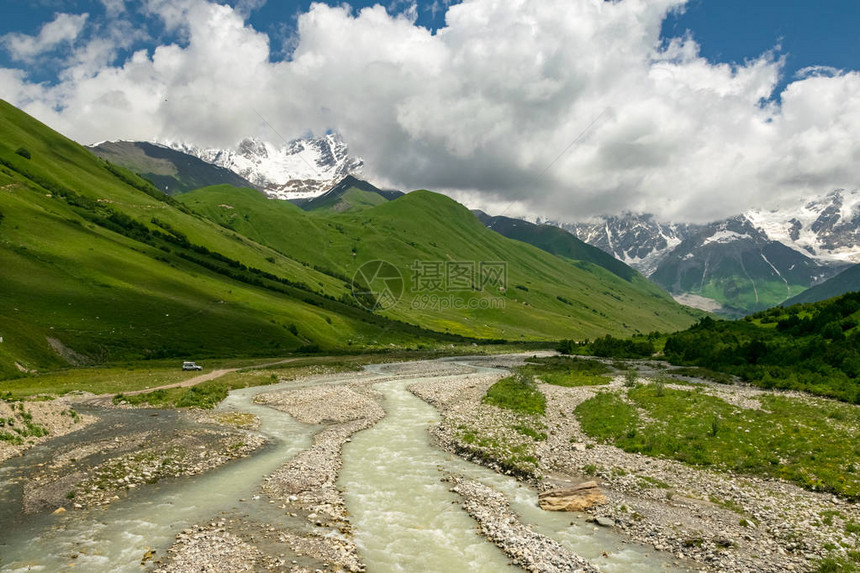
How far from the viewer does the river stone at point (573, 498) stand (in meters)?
24.1

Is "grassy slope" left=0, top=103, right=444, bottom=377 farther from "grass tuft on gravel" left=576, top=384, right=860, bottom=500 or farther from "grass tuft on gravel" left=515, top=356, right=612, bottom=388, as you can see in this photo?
"grass tuft on gravel" left=576, top=384, right=860, bottom=500

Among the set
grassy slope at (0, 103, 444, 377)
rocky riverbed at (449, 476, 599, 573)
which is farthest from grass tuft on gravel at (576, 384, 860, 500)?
grassy slope at (0, 103, 444, 377)

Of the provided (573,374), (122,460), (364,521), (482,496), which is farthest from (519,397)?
(122,460)

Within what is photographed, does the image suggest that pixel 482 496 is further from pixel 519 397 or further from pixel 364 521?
pixel 519 397

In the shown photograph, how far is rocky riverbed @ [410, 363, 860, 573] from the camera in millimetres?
18781

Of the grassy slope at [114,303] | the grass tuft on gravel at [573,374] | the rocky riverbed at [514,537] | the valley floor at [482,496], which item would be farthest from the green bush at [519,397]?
the grassy slope at [114,303]

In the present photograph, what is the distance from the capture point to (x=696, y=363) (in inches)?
3250

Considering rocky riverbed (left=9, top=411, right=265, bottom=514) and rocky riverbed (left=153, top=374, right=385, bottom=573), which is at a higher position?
rocky riverbed (left=153, top=374, right=385, bottom=573)

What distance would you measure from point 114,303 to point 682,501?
119691 mm

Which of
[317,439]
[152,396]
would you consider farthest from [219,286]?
[317,439]

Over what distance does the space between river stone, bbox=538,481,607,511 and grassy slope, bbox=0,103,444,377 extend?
259 feet

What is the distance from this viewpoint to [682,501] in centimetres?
2409

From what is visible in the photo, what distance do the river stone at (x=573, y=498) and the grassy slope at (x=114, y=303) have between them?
78.9 meters

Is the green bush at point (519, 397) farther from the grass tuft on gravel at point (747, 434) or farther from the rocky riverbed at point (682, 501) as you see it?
the rocky riverbed at point (682, 501)
